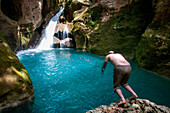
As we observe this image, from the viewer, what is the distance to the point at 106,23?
14.5m

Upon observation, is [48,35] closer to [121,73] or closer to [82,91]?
[82,91]

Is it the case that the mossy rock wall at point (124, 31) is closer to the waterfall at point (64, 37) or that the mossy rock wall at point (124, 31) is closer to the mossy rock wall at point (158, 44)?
the mossy rock wall at point (158, 44)

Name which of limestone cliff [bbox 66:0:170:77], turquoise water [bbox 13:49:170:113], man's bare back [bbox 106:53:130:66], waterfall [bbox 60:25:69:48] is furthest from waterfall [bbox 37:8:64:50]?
man's bare back [bbox 106:53:130:66]

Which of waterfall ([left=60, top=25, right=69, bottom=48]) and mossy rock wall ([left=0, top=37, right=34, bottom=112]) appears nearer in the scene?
mossy rock wall ([left=0, top=37, right=34, bottom=112])

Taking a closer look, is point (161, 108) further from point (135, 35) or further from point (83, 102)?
point (135, 35)

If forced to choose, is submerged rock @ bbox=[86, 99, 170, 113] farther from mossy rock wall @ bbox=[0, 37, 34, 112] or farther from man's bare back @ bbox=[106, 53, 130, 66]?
mossy rock wall @ bbox=[0, 37, 34, 112]

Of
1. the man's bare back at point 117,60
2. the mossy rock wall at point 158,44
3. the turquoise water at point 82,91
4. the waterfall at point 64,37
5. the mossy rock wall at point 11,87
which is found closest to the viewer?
the mossy rock wall at point 11,87

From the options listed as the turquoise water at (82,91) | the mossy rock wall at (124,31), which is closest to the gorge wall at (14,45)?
the turquoise water at (82,91)

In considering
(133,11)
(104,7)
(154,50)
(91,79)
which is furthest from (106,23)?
(91,79)

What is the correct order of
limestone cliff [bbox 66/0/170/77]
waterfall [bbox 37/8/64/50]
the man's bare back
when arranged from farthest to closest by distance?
1. waterfall [bbox 37/8/64/50]
2. limestone cliff [bbox 66/0/170/77]
3. the man's bare back

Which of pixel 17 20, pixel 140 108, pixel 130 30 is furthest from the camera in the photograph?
pixel 17 20

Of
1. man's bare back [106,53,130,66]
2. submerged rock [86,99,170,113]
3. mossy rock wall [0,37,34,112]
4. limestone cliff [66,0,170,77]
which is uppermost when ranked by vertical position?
limestone cliff [66,0,170,77]

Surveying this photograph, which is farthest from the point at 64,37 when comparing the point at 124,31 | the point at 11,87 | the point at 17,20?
the point at 11,87

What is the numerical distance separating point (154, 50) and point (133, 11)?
22.0 ft
